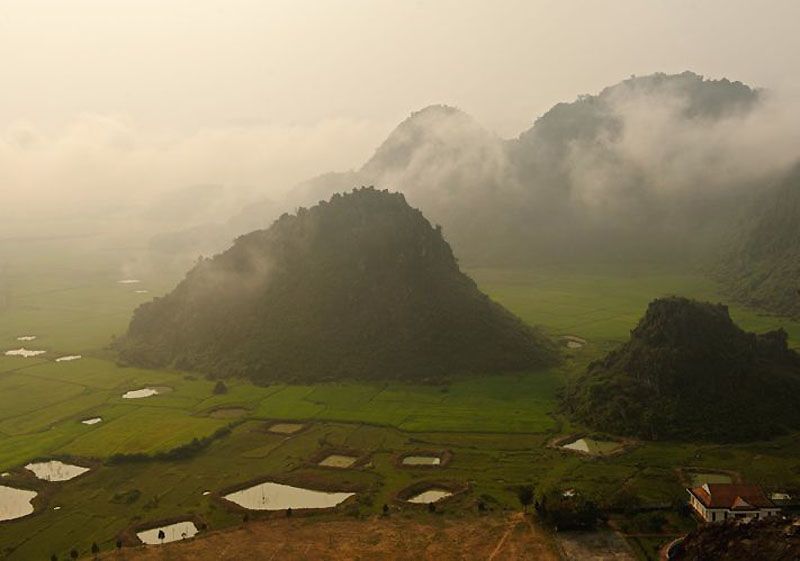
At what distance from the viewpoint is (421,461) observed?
89000 mm

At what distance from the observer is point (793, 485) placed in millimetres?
76875

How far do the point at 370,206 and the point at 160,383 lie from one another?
181ft

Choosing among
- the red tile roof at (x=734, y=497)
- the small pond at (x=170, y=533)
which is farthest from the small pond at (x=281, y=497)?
the red tile roof at (x=734, y=497)

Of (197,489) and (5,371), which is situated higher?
(5,371)

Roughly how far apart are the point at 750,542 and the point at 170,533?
5176 cm

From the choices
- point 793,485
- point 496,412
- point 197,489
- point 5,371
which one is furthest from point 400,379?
point 5,371

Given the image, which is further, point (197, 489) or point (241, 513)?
point (197, 489)

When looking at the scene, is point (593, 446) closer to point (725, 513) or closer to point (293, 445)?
point (725, 513)

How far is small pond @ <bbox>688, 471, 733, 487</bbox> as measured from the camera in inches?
3137

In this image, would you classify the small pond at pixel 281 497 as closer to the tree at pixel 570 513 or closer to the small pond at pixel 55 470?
the small pond at pixel 55 470

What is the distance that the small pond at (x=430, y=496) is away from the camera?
254 feet

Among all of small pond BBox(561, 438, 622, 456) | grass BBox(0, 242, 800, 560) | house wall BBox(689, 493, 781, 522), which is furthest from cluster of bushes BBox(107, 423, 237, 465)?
house wall BBox(689, 493, 781, 522)

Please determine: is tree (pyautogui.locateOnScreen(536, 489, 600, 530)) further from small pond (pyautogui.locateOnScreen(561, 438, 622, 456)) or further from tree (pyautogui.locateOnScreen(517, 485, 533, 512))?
small pond (pyautogui.locateOnScreen(561, 438, 622, 456))

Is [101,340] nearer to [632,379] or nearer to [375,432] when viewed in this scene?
[375,432]
